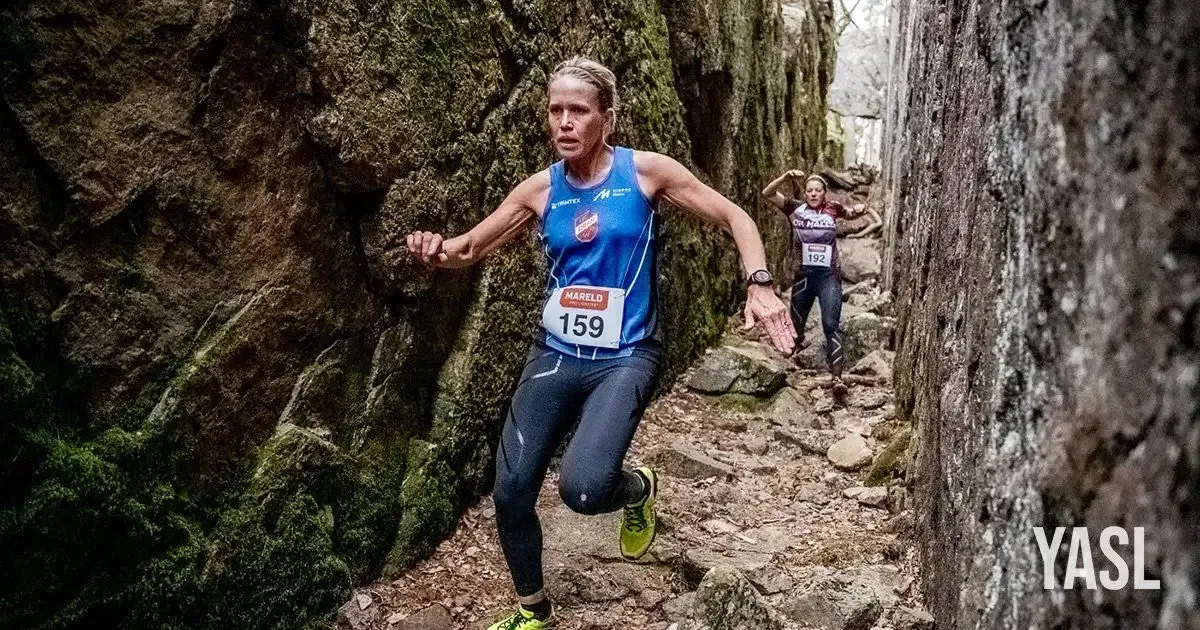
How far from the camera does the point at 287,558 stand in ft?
12.6

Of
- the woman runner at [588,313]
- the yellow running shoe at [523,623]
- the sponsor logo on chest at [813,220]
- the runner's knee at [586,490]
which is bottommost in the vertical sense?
the yellow running shoe at [523,623]

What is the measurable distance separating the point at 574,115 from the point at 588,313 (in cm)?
93

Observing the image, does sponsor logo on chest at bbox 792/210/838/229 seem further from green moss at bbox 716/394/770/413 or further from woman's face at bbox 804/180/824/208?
green moss at bbox 716/394/770/413

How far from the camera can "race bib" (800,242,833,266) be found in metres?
8.88

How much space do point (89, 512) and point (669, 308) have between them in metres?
5.60

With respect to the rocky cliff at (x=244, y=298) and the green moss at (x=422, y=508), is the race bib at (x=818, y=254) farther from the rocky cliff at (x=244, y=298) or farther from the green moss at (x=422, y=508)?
the green moss at (x=422, y=508)

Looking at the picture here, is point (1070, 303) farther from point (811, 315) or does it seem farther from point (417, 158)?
point (811, 315)

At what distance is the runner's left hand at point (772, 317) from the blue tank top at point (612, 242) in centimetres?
54

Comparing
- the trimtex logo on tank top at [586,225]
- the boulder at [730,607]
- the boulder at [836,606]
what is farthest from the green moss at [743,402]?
the trimtex logo on tank top at [586,225]

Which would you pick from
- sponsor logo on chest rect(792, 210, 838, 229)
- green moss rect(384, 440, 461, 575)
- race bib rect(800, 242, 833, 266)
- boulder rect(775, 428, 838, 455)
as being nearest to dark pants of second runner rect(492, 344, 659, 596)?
green moss rect(384, 440, 461, 575)

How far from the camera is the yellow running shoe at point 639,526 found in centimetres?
449

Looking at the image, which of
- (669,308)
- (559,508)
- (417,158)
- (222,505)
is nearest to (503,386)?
(559,508)

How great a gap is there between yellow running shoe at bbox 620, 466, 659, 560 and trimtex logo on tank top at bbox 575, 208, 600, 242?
1402mm

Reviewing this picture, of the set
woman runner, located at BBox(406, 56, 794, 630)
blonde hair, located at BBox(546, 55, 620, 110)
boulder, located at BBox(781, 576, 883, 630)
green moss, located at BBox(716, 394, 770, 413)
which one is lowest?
boulder, located at BBox(781, 576, 883, 630)
